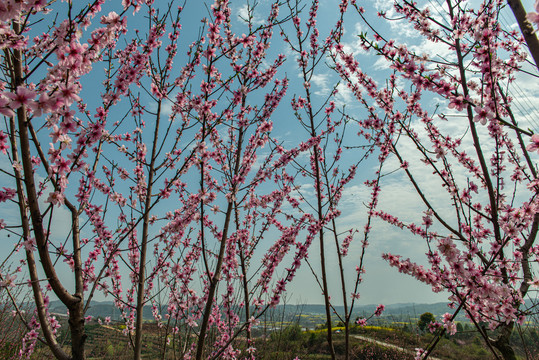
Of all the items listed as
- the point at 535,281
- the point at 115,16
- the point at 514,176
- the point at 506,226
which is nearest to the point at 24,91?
the point at 115,16

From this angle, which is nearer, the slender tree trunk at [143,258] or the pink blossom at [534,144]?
the pink blossom at [534,144]

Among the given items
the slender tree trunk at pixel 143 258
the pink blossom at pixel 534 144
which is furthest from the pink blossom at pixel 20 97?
the pink blossom at pixel 534 144

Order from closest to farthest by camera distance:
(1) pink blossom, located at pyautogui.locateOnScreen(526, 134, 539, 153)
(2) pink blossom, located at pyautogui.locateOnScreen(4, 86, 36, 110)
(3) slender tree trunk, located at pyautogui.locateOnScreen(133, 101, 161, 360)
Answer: (2) pink blossom, located at pyautogui.locateOnScreen(4, 86, 36, 110), (1) pink blossom, located at pyautogui.locateOnScreen(526, 134, 539, 153), (3) slender tree trunk, located at pyautogui.locateOnScreen(133, 101, 161, 360)

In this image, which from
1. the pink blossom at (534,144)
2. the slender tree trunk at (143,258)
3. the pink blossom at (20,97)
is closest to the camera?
the pink blossom at (20,97)

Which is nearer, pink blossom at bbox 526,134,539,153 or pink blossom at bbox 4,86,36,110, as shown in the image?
pink blossom at bbox 4,86,36,110

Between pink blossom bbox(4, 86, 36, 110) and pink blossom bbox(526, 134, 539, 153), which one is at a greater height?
pink blossom bbox(4, 86, 36, 110)

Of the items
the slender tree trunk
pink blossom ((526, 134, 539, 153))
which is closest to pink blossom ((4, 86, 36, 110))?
the slender tree trunk

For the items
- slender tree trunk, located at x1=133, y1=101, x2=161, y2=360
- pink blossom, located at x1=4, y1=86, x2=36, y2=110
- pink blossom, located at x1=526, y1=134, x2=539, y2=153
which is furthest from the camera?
slender tree trunk, located at x1=133, y1=101, x2=161, y2=360

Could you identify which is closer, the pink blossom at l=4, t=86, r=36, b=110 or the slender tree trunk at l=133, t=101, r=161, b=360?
the pink blossom at l=4, t=86, r=36, b=110

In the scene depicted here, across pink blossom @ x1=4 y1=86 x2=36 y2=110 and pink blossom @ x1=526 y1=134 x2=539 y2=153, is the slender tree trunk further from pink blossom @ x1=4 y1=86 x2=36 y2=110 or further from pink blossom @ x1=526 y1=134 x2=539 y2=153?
pink blossom @ x1=526 y1=134 x2=539 y2=153

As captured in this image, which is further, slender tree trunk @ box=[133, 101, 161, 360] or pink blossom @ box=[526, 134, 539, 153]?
slender tree trunk @ box=[133, 101, 161, 360]

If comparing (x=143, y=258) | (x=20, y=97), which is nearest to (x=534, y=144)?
(x=20, y=97)

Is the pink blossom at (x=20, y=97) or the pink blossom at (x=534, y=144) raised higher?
the pink blossom at (x=20, y=97)

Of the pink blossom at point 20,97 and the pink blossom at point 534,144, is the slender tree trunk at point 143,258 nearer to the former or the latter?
the pink blossom at point 20,97
